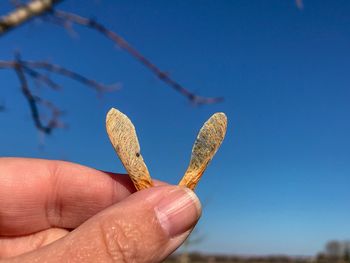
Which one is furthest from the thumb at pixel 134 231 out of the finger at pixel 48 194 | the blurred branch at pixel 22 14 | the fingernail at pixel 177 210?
the blurred branch at pixel 22 14

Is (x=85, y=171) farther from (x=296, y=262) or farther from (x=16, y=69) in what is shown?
(x=296, y=262)

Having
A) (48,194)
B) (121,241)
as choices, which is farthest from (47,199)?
(121,241)

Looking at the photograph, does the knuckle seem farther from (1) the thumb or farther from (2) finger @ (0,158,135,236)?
(2) finger @ (0,158,135,236)

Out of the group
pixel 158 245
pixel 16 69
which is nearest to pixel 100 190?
pixel 158 245

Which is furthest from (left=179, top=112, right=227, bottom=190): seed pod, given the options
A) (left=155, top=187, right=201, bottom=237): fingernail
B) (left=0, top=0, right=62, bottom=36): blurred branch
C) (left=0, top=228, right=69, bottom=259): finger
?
(left=0, top=0, right=62, bottom=36): blurred branch

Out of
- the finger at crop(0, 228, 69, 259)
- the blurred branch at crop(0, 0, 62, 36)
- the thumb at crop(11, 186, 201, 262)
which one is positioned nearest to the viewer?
the thumb at crop(11, 186, 201, 262)

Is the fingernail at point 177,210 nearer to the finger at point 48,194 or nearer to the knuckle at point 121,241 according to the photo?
the knuckle at point 121,241

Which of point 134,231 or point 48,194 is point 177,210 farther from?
point 48,194
